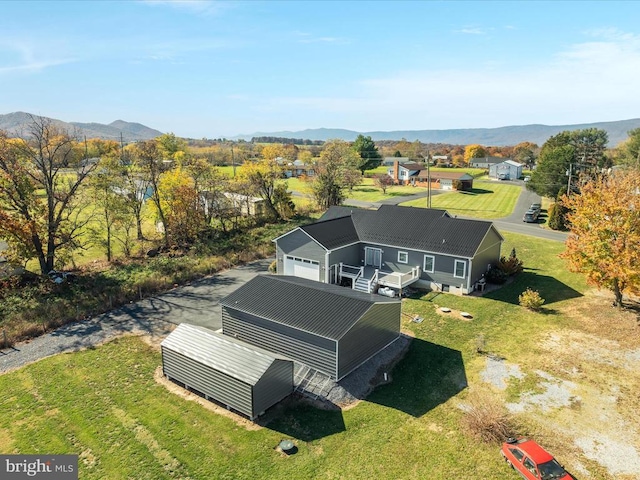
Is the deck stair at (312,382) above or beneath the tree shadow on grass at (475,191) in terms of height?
beneath

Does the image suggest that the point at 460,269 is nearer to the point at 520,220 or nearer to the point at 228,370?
the point at 228,370

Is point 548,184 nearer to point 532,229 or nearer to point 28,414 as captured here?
point 532,229

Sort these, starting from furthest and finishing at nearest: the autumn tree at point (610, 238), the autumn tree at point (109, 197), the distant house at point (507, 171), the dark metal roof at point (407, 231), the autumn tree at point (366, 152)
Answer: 1. the autumn tree at point (366, 152)
2. the distant house at point (507, 171)
3. the autumn tree at point (109, 197)
4. the dark metal roof at point (407, 231)
5. the autumn tree at point (610, 238)

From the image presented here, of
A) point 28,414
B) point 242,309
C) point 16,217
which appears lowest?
point 28,414

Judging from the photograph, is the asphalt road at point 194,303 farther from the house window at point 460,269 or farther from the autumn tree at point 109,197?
the house window at point 460,269

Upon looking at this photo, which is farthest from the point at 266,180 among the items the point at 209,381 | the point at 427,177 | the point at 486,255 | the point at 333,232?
the point at 427,177

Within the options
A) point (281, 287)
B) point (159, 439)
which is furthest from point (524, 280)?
point (159, 439)

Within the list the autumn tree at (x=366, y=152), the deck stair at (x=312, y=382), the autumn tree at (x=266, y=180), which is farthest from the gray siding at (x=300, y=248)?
the autumn tree at (x=366, y=152)

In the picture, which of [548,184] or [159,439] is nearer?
[159,439]
